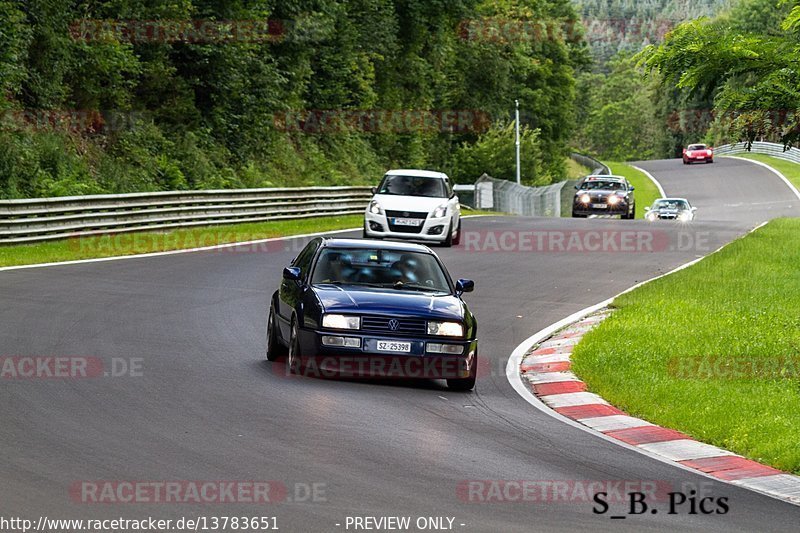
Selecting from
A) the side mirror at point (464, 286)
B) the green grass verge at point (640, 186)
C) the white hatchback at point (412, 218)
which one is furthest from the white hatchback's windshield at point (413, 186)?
the green grass verge at point (640, 186)

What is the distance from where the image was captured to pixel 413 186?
Result: 30.6m

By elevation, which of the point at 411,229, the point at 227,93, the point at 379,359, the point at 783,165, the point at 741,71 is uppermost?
the point at 741,71

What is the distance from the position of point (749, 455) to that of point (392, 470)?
319 centimetres

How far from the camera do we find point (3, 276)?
2127cm

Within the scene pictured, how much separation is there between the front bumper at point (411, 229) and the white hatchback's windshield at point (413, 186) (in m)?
0.92

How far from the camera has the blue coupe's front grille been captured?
1270 cm

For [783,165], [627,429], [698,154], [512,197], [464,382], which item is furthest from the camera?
[698,154]

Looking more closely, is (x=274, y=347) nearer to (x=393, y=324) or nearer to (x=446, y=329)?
(x=393, y=324)

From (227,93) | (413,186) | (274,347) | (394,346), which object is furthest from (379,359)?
(227,93)

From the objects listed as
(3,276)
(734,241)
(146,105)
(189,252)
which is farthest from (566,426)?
(146,105)

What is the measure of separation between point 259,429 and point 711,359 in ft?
20.8

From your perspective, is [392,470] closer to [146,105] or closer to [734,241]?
[734,241]

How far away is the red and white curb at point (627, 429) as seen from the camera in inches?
373

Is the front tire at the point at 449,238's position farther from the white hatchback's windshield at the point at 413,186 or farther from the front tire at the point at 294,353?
the front tire at the point at 294,353
